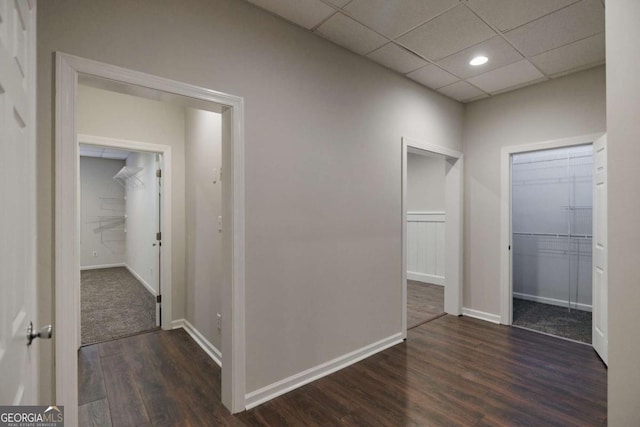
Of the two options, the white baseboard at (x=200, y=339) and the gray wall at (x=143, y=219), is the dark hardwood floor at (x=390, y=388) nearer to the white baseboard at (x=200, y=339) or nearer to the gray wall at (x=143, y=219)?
the white baseboard at (x=200, y=339)

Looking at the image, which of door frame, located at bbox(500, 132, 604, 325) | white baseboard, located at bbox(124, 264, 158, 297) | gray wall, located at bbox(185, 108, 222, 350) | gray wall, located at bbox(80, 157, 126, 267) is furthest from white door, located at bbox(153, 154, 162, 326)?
gray wall, located at bbox(80, 157, 126, 267)

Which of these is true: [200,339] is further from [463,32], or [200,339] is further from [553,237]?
[553,237]

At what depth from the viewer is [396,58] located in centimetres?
294

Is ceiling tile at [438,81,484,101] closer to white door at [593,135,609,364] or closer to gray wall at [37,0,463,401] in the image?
gray wall at [37,0,463,401]

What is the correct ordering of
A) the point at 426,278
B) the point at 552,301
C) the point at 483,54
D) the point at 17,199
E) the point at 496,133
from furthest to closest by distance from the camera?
the point at 426,278 < the point at 552,301 < the point at 496,133 < the point at 483,54 < the point at 17,199

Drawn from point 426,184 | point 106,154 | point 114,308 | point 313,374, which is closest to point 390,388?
point 313,374

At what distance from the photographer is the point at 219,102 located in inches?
80.0

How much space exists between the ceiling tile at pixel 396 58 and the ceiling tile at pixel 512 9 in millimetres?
691

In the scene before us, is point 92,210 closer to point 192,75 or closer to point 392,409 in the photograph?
point 192,75

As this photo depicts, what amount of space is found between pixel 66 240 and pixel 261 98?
4.85 ft

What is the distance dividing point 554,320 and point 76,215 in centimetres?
507

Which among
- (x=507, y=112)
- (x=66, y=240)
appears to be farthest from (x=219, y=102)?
(x=507, y=112)

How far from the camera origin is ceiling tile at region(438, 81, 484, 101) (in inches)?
141

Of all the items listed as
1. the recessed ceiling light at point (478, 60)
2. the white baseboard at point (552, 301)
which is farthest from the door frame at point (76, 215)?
the white baseboard at point (552, 301)
